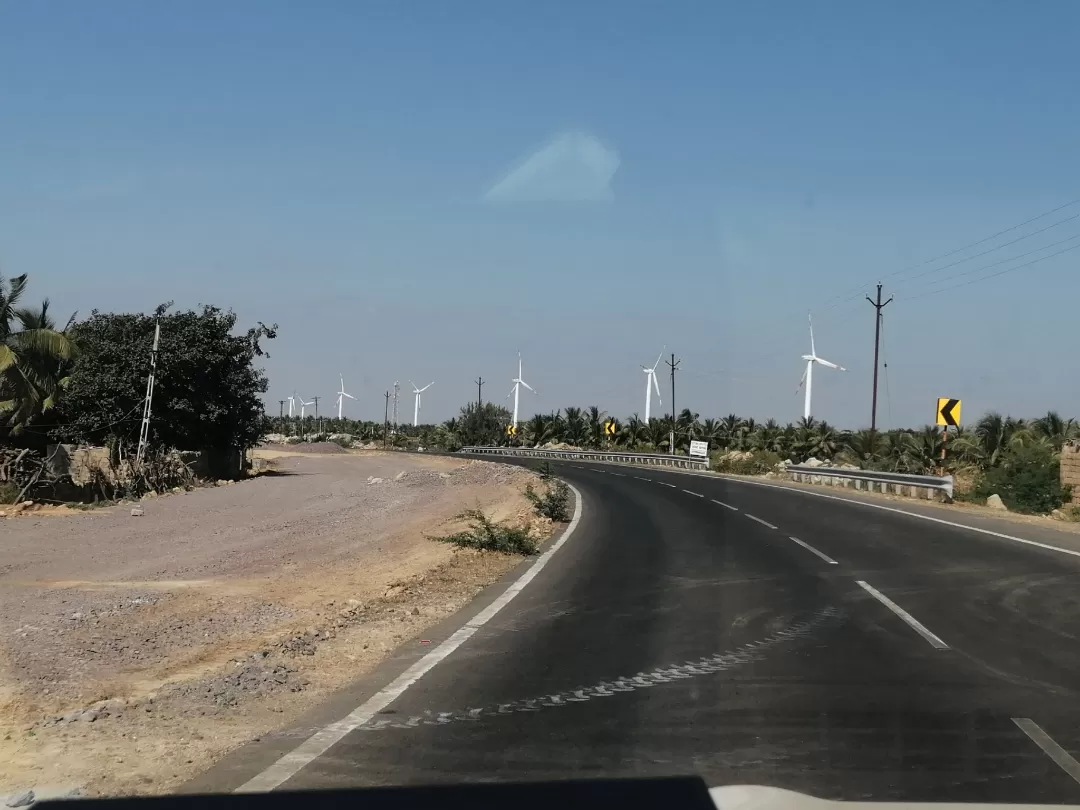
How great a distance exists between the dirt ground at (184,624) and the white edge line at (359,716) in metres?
0.46

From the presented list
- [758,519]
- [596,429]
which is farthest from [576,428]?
[758,519]

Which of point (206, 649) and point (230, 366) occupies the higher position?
point (230, 366)

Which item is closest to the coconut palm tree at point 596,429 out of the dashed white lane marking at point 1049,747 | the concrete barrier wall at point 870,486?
the concrete barrier wall at point 870,486

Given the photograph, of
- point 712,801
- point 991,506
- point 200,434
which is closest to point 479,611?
point 712,801

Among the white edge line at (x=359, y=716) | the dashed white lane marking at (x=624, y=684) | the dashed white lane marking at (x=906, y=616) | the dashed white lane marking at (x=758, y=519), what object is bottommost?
the white edge line at (x=359, y=716)

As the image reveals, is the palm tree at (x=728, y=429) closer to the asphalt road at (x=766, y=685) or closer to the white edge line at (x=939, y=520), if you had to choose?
the white edge line at (x=939, y=520)

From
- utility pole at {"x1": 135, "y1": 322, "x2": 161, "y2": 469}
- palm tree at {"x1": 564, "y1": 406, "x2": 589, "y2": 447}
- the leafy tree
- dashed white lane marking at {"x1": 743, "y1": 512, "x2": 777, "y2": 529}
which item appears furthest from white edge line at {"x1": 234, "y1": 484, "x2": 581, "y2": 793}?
palm tree at {"x1": 564, "y1": 406, "x2": 589, "y2": 447}

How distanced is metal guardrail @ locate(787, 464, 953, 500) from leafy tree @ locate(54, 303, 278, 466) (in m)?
24.3

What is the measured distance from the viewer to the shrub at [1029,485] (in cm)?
3180

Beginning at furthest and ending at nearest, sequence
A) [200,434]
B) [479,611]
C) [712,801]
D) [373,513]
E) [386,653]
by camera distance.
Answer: [200,434] < [373,513] < [479,611] < [386,653] < [712,801]

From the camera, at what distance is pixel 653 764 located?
6.34 meters

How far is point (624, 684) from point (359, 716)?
2.23m

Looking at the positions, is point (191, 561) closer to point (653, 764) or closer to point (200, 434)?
point (653, 764)

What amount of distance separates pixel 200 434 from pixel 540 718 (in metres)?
37.9
